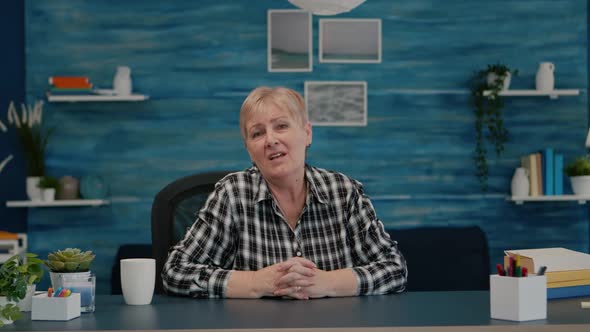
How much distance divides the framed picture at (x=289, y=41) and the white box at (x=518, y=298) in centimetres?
306

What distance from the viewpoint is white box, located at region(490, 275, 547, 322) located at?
165 centimetres

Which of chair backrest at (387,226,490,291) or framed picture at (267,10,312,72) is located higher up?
framed picture at (267,10,312,72)

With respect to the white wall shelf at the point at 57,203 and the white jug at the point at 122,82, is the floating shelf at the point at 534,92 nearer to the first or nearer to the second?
the white jug at the point at 122,82

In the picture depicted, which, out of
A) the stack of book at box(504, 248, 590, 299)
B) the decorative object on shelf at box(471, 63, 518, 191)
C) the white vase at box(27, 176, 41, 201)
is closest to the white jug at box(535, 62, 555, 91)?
the decorative object on shelf at box(471, 63, 518, 191)

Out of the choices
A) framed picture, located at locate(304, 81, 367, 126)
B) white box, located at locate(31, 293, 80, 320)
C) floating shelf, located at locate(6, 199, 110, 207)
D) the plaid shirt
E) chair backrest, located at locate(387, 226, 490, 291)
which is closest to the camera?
white box, located at locate(31, 293, 80, 320)

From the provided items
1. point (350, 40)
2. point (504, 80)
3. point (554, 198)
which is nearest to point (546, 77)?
point (504, 80)

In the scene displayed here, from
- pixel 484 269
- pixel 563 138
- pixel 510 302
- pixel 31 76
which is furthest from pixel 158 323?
pixel 563 138

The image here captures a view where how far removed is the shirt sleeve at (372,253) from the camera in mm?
2170

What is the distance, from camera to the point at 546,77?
4551mm

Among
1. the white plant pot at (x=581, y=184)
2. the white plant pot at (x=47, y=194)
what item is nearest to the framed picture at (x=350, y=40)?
the white plant pot at (x=581, y=184)

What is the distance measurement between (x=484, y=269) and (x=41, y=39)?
8.89ft

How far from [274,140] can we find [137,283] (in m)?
0.62

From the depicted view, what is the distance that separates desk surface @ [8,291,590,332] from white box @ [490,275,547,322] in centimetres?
2

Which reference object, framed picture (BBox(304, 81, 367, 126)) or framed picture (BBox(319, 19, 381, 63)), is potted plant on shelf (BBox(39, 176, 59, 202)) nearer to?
framed picture (BBox(304, 81, 367, 126))
